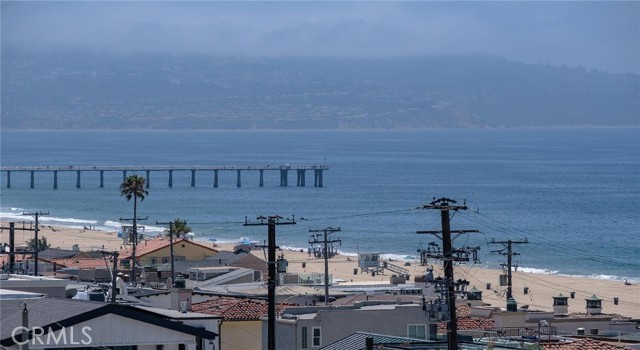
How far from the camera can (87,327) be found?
2022 cm

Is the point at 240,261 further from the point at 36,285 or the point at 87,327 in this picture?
the point at 87,327

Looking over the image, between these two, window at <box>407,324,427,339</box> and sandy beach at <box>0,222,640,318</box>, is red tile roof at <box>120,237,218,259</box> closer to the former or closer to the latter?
sandy beach at <box>0,222,640,318</box>

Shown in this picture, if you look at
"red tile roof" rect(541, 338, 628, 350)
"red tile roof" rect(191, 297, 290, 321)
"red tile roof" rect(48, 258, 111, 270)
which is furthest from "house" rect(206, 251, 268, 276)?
"red tile roof" rect(541, 338, 628, 350)

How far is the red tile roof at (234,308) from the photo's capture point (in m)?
32.5

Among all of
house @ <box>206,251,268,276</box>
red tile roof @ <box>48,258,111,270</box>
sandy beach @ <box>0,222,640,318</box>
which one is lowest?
sandy beach @ <box>0,222,640,318</box>

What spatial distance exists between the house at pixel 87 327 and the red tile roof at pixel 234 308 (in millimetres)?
10269

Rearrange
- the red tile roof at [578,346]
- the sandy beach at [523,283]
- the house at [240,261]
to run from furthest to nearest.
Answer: the sandy beach at [523,283], the house at [240,261], the red tile roof at [578,346]

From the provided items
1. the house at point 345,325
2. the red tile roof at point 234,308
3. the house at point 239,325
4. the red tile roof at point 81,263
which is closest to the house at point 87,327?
the house at point 239,325

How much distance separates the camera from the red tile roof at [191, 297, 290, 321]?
3247 cm

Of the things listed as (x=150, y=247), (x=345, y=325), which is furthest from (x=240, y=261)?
(x=345, y=325)

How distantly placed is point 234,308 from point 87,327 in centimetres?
1380

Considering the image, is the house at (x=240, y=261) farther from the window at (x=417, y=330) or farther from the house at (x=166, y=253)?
the window at (x=417, y=330)

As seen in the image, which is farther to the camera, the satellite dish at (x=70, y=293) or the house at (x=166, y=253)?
the house at (x=166, y=253)

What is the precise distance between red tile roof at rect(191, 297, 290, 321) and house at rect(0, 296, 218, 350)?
33.7 feet
